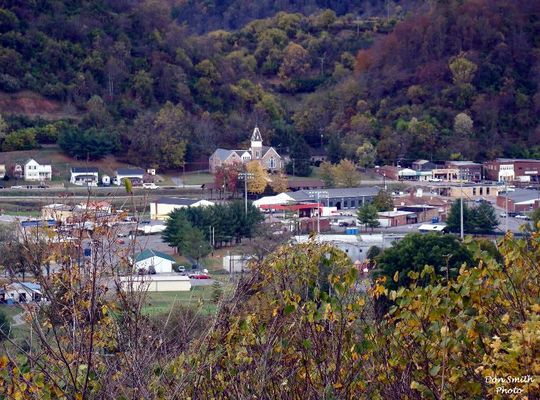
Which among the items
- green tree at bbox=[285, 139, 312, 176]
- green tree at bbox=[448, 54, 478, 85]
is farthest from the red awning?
green tree at bbox=[448, 54, 478, 85]

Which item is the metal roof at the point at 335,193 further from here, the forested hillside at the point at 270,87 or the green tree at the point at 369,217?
the forested hillside at the point at 270,87

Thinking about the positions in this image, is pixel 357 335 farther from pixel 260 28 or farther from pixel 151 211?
pixel 260 28

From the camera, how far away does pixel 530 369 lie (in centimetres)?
275

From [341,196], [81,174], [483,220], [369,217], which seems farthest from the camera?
[81,174]

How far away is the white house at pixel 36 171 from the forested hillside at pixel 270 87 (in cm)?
116

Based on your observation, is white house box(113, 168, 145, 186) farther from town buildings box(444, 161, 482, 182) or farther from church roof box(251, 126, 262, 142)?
town buildings box(444, 161, 482, 182)

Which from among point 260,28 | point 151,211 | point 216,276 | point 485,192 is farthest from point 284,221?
point 260,28

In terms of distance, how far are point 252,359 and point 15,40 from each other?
81.4 feet

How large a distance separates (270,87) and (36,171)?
1290 cm

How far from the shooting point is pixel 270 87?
33.9 meters

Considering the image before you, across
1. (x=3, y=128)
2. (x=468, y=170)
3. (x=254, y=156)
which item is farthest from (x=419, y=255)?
(x=468, y=170)

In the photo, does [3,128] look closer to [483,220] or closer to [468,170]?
Answer: [468,170]

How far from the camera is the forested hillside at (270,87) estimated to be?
25.8 metres

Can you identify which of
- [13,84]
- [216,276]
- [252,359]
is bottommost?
[216,276]
